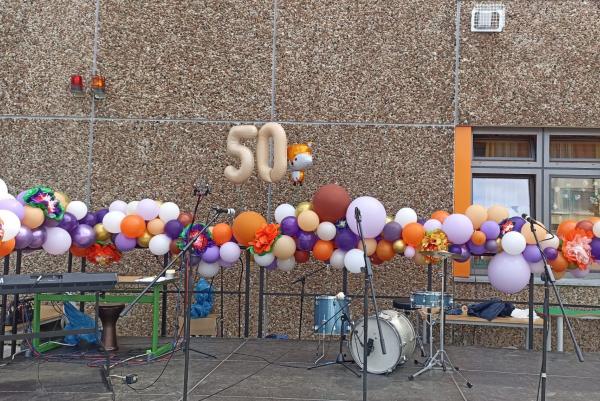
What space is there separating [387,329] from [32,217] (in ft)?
12.1

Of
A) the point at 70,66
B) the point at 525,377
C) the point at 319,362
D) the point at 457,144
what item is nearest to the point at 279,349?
the point at 319,362

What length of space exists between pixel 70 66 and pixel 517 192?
664cm

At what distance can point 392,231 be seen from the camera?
18.6 ft

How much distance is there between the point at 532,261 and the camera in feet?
18.1

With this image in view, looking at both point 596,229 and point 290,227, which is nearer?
point 596,229

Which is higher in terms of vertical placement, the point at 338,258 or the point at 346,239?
the point at 346,239

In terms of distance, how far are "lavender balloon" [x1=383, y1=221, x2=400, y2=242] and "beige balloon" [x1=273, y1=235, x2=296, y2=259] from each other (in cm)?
100

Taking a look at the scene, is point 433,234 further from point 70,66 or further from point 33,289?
point 70,66


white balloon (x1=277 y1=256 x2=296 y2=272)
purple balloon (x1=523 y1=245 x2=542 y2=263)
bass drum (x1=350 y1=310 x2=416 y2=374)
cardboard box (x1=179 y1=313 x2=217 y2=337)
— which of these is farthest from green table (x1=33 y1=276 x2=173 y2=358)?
purple balloon (x1=523 y1=245 x2=542 y2=263)

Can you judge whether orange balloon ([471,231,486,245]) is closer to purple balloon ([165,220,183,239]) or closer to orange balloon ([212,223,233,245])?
orange balloon ([212,223,233,245])

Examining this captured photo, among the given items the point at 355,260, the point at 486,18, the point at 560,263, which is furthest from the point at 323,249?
the point at 486,18

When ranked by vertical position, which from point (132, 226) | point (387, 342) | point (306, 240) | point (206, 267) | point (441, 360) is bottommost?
point (441, 360)

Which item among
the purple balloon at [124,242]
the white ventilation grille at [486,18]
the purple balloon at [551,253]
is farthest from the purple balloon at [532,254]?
the purple balloon at [124,242]

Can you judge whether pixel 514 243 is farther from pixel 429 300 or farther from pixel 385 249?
pixel 385 249
